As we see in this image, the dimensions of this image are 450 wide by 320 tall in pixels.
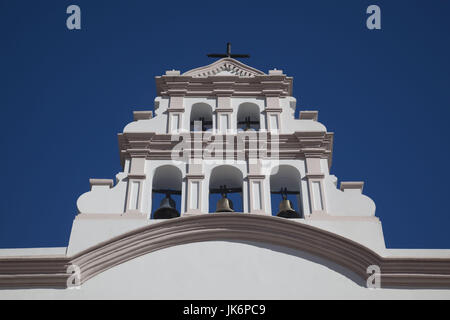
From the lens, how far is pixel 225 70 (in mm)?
18438

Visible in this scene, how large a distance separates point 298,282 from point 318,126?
4.58 m

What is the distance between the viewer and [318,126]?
1636 cm

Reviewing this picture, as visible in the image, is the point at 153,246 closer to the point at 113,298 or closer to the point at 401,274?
the point at 113,298

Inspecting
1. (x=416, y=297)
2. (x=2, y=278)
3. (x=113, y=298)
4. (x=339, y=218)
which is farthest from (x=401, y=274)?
(x=2, y=278)

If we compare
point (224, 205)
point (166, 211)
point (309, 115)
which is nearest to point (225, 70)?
point (309, 115)

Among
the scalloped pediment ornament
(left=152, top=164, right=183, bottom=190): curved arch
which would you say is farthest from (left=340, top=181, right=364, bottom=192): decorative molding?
the scalloped pediment ornament

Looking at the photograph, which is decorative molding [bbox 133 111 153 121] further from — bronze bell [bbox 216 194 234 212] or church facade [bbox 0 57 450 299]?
bronze bell [bbox 216 194 234 212]

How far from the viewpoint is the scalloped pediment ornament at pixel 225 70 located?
18141 millimetres

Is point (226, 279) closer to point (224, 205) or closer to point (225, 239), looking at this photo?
point (225, 239)

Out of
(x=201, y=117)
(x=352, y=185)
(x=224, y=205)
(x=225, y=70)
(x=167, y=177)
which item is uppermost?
(x=225, y=70)

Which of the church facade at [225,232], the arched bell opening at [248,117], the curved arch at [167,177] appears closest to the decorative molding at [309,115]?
the church facade at [225,232]

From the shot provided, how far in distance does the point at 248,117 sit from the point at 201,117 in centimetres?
117
